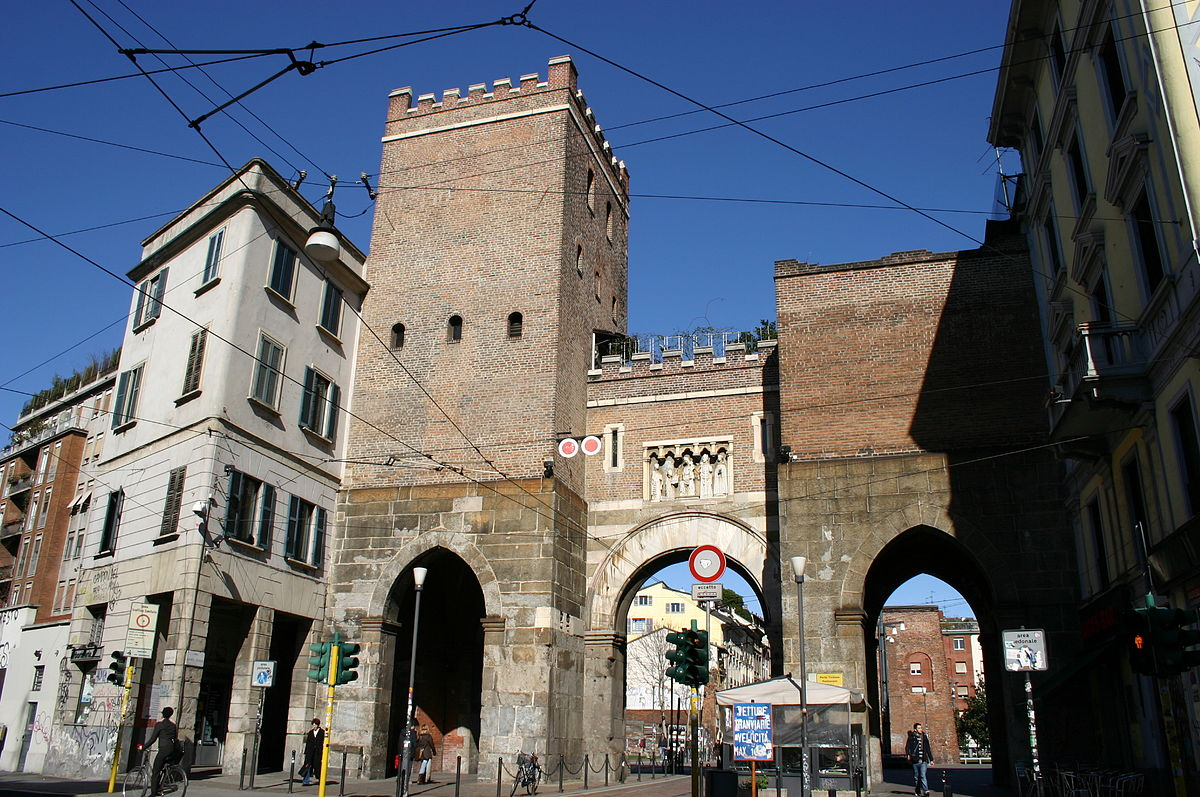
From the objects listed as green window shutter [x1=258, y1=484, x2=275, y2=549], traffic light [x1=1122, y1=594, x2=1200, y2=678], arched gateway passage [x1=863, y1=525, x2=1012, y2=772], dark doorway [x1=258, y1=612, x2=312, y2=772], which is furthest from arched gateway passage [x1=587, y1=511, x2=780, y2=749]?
traffic light [x1=1122, y1=594, x2=1200, y2=678]

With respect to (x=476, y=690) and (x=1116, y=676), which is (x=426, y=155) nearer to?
(x=476, y=690)

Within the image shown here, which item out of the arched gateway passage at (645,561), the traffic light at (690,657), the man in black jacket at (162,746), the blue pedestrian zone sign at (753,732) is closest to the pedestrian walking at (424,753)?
the arched gateway passage at (645,561)

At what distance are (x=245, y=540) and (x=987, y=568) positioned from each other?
1553cm

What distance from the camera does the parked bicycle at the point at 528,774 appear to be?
61.2 ft

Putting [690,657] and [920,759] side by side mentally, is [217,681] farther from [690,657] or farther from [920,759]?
[920,759]

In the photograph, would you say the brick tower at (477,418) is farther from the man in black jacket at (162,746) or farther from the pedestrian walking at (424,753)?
the man in black jacket at (162,746)

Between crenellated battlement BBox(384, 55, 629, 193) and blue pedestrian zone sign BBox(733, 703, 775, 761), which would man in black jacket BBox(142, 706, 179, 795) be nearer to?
blue pedestrian zone sign BBox(733, 703, 775, 761)

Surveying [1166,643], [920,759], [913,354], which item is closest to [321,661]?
[1166,643]

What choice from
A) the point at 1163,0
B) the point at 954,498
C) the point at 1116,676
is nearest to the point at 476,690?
the point at 954,498

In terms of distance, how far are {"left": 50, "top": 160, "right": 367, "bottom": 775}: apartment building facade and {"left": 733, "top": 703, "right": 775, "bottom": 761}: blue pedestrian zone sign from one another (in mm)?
10750

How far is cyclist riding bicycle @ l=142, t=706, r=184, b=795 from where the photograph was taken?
14.6 meters

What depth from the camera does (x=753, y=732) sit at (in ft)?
43.4

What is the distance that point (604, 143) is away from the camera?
29.6 metres

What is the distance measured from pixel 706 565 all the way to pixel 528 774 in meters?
8.31
